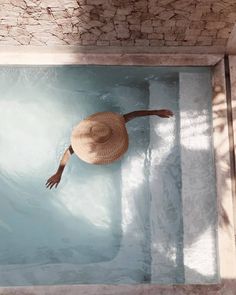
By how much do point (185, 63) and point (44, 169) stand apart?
5.95 feet

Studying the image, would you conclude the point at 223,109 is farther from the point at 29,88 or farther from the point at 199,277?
the point at 29,88

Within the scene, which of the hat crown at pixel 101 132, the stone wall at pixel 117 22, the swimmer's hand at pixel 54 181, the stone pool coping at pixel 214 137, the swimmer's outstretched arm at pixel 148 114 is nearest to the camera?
the stone pool coping at pixel 214 137

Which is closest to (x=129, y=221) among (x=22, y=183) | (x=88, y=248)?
(x=88, y=248)

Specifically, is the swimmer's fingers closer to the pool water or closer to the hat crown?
the pool water

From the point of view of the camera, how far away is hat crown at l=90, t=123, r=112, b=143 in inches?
154

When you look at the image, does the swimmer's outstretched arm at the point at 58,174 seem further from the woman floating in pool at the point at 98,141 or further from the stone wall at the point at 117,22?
the stone wall at the point at 117,22

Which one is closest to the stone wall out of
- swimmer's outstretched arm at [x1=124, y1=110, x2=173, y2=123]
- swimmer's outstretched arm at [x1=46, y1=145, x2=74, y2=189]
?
swimmer's outstretched arm at [x1=124, y1=110, x2=173, y2=123]

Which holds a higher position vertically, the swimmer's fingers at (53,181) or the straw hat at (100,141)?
the straw hat at (100,141)

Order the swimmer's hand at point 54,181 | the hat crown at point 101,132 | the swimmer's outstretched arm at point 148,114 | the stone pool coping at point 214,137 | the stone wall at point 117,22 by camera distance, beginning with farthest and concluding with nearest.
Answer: the swimmer's outstretched arm at point 148,114, the swimmer's hand at point 54,181, the hat crown at point 101,132, the stone wall at point 117,22, the stone pool coping at point 214,137

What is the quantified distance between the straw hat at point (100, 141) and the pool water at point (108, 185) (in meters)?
0.15

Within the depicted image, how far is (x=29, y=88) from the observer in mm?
4430

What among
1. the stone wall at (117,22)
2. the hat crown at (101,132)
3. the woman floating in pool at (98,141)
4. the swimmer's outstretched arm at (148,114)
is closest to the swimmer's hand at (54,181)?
the woman floating in pool at (98,141)

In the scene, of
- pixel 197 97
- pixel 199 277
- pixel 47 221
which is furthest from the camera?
pixel 197 97

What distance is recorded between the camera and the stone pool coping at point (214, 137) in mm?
3600
